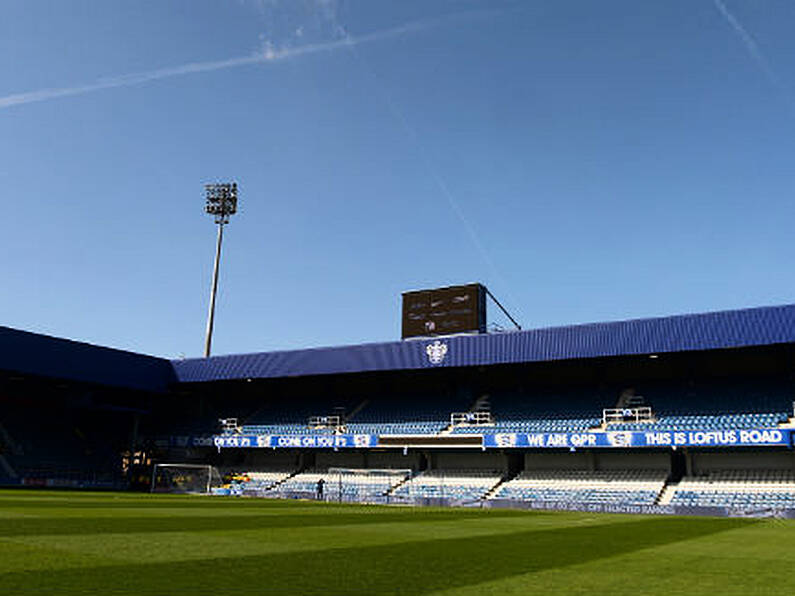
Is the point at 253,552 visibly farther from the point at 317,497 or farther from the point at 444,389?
the point at 444,389

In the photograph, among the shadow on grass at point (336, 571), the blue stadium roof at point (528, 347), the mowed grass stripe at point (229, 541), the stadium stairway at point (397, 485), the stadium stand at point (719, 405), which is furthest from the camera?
the stadium stairway at point (397, 485)

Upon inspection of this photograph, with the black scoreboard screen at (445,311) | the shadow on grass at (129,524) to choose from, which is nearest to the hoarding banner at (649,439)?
the black scoreboard screen at (445,311)

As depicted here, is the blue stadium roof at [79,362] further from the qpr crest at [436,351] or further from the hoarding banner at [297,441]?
the qpr crest at [436,351]

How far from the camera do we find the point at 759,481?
31.7m

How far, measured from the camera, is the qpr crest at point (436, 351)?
129 ft

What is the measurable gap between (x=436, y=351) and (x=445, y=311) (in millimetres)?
4813

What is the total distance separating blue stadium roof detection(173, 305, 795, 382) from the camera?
31.2 m

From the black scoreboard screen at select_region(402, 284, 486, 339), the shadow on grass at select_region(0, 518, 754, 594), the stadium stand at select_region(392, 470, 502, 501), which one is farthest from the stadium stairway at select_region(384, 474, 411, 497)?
the shadow on grass at select_region(0, 518, 754, 594)

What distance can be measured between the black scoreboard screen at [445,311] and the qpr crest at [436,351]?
3754mm

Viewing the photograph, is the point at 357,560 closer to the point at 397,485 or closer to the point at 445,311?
the point at 397,485

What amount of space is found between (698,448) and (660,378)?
5.53 m

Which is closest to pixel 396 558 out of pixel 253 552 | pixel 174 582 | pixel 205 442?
pixel 253 552

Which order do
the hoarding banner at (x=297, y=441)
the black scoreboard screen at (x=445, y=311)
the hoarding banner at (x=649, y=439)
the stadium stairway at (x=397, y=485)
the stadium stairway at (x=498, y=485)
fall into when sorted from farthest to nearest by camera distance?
the black scoreboard screen at (x=445, y=311) → the hoarding banner at (x=297, y=441) → the stadium stairway at (x=397, y=485) → the stadium stairway at (x=498, y=485) → the hoarding banner at (x=649, y=439)

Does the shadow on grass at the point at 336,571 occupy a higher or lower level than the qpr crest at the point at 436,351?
lower
